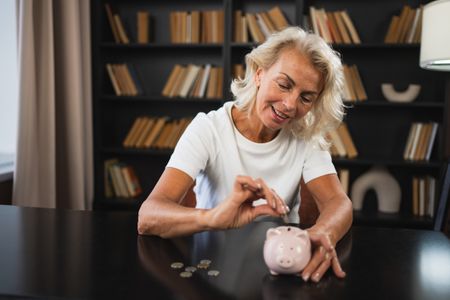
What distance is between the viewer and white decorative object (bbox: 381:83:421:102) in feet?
10.8

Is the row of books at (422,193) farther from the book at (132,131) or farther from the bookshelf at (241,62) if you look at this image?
the book at (132,131)

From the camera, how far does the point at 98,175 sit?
373cm

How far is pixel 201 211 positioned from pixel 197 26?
99.9 inches

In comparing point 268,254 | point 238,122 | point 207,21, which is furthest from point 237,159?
point 207,21

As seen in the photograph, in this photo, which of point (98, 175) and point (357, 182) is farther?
point (98, 175)

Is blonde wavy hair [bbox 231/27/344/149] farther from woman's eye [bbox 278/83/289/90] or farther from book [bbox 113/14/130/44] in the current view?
book [bbox 113/14/130/44]

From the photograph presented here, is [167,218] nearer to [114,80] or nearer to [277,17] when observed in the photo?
[277,17]

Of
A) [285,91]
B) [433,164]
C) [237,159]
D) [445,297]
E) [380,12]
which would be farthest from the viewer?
[380,12]

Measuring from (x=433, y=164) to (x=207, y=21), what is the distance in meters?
1.81

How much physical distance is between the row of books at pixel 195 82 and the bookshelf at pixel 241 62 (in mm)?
66

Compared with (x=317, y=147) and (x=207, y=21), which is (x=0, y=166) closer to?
(x=207, y=21)

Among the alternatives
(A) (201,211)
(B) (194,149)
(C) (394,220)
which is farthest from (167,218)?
(C) (394,220)

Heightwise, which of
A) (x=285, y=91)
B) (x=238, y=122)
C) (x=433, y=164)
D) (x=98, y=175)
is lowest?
(x=98, y=175)

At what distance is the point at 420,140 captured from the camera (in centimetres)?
332
